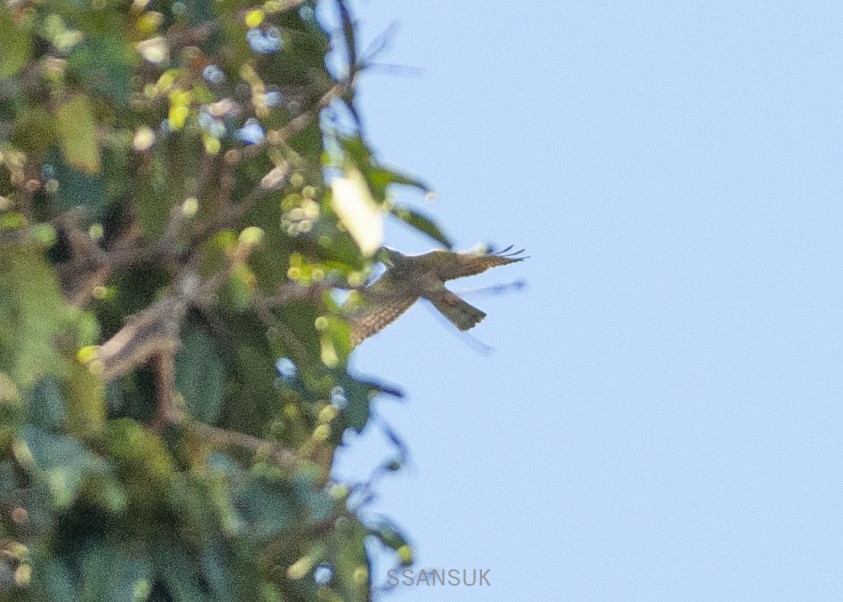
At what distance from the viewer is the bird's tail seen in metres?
1.84

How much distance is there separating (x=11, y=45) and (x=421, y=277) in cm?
58

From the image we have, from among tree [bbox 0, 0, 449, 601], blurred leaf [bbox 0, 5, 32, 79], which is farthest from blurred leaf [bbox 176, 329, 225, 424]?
blurred leaf [bbox 0, 5, 32, 79]

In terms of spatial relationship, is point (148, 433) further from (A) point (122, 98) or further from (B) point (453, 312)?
A: (B) point (453, 312)

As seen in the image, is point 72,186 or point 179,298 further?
point 72,186

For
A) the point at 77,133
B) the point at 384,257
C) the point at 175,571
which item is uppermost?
the point at 77,133

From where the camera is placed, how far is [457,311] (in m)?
1.88

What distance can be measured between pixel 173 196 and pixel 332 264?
0.22 m

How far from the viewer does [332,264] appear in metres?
1.67

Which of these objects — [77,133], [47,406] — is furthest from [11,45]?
[47,406]

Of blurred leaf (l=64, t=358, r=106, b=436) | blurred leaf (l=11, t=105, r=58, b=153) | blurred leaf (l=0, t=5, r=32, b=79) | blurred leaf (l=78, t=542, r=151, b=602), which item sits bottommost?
blurred leaf (l=78, t=542, r=151, b=602)

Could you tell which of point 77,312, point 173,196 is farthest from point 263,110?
point 77,312

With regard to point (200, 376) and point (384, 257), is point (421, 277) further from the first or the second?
point (200, 376)

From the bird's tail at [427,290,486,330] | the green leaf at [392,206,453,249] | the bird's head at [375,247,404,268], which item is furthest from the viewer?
the bird's tail at [427,290,486,330]

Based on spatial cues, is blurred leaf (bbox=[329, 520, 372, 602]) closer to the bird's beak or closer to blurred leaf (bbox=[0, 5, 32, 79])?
the bird's beak
